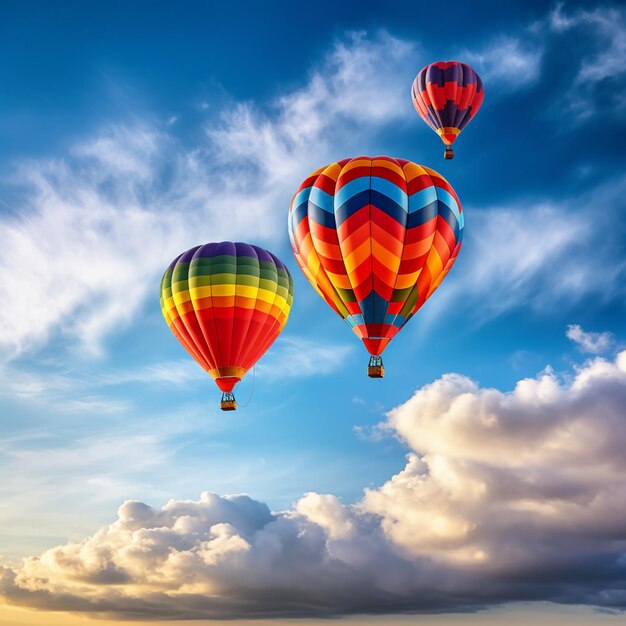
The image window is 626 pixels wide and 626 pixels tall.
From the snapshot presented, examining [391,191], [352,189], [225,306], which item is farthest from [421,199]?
[225,306]

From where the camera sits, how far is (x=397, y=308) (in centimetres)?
4866

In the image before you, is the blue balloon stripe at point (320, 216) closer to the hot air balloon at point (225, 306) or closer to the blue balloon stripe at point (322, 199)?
the blue balloon stripe at point (322, 199)

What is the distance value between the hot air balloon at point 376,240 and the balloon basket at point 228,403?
8.60 metres

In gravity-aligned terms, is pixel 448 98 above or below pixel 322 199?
above

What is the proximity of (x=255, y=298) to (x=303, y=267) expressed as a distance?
5677 mm

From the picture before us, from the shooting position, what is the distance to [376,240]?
157 ft

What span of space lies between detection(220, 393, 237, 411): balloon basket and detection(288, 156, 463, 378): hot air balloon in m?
8.60

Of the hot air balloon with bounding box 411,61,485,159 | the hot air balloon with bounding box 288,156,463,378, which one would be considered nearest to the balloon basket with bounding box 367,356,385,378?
the hot air balloon with bounding box 288,156,463,378

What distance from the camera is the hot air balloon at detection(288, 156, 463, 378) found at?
1885 inches

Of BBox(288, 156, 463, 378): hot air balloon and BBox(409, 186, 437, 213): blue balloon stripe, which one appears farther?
BBox(409, 186, 437, 213): blue balloon stripe

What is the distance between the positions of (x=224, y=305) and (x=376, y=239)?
35.5 feet

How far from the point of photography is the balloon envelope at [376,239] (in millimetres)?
47875

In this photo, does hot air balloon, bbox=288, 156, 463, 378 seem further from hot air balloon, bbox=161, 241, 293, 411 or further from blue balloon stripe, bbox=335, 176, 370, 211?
hot air balloon, bbox=161, 241, 293, 411

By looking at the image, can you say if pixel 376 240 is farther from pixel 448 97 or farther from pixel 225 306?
pixel 448 97
